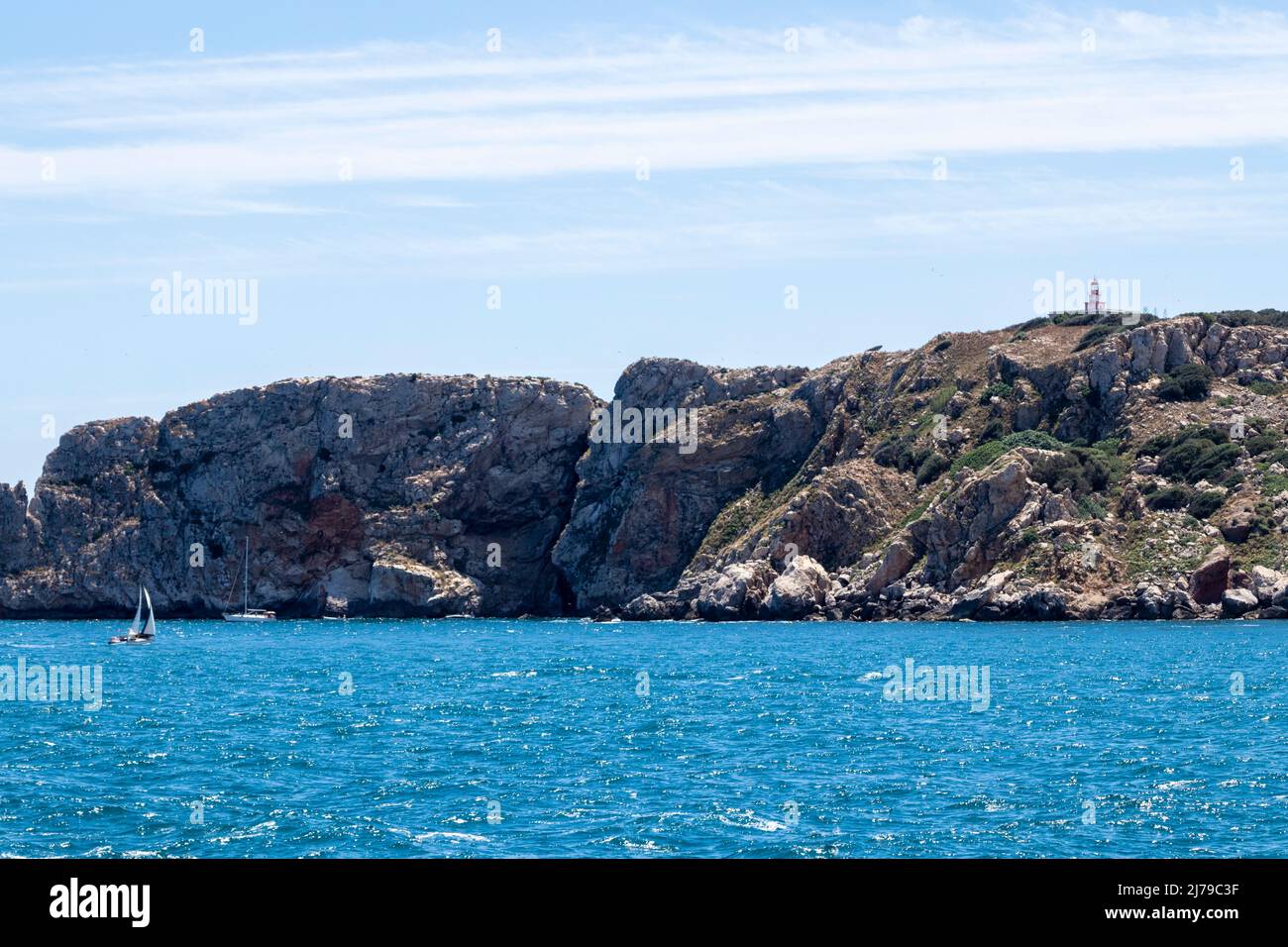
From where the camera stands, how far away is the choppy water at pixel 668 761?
97.0ft

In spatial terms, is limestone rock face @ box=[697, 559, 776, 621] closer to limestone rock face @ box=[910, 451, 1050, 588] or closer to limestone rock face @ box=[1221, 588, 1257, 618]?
limestone rock face @ box=[910, 451, 1050, 588]

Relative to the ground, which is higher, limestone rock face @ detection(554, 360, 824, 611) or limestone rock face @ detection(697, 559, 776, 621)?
limestone rock face @ detection(554, 360, 824, 611)

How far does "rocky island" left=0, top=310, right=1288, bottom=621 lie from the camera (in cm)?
11488

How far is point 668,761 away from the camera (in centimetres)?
4050

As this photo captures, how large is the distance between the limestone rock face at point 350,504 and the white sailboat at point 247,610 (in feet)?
2.68
